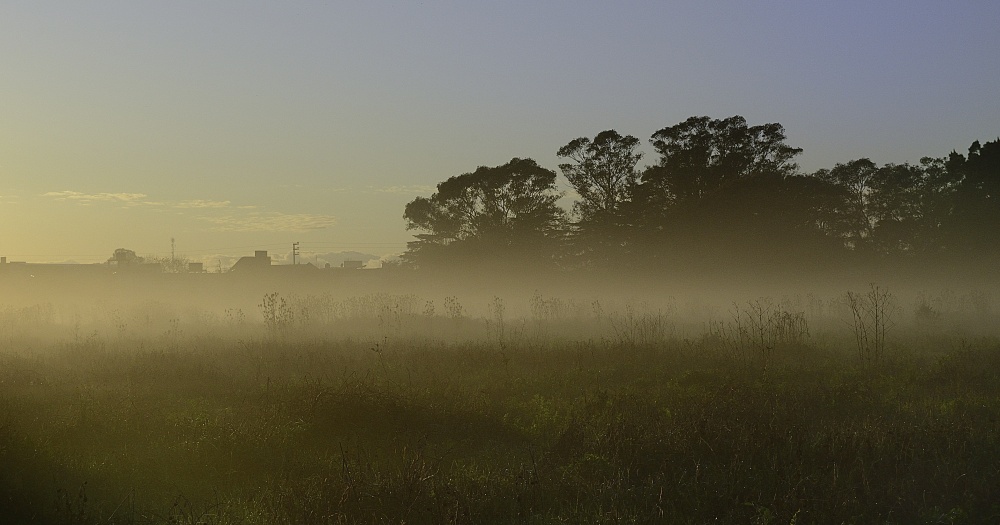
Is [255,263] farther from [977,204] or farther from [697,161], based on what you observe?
[977,204]

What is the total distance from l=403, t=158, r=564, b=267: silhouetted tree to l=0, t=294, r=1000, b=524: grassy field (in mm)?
27723

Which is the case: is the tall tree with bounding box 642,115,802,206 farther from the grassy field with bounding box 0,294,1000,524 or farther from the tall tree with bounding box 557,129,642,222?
the grassy field with bounding box 0,294,1000,524

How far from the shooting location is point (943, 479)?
→ 709 centimetres

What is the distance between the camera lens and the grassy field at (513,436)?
6570mm

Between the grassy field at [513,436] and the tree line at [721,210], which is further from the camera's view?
the tree line at [721,210]

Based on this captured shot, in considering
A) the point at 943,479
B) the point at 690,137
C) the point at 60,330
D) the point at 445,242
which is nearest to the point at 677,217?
the point at 690,137

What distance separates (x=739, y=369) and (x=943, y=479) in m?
5.75

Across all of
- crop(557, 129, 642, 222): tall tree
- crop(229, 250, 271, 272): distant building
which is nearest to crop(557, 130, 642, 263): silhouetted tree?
crop(557, 129, 642, 222): tall tree

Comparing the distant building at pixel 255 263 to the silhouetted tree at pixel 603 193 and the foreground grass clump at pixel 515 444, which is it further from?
the foreground grass clump at pixel 515 444

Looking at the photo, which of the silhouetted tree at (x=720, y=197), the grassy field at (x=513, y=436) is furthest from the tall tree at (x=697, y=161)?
the grassy field at (x=513, y=436)

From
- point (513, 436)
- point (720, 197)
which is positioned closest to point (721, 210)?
point (720, 197)

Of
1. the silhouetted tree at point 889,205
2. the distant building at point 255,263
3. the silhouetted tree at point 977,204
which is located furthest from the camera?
the distant building at point 255,263

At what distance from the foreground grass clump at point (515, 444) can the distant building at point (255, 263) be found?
44.8 m

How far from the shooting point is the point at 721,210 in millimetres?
39625
